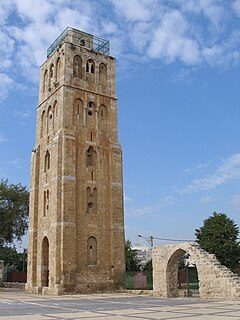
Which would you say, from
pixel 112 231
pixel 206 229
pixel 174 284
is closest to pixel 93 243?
pixel 112 231

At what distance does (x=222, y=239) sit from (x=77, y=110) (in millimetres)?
19300

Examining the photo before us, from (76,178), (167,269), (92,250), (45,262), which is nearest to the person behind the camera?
(167,269)

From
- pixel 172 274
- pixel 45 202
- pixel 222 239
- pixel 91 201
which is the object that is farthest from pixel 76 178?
pixel 222 239

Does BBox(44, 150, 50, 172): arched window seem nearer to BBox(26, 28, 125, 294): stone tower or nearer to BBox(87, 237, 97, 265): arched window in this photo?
BBox(26, 28, 125, 294): stone tower

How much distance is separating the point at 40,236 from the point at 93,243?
4413 mm

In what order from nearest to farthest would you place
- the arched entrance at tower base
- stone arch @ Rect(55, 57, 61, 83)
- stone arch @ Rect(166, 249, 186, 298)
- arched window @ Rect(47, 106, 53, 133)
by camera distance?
1. the arched entrance at tower base
2. stone arch @ Rect(166, 249, 186, 298)
3. arched window @ Rect(47, 106, 53, 133)
4. stone arch @ Rect(55, 57, 61, 83)

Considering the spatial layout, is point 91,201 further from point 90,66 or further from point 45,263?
point 90,66

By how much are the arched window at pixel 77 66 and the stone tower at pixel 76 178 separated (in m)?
0.04

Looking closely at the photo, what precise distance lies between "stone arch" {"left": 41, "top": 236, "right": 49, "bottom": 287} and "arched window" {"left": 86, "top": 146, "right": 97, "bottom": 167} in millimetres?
6900

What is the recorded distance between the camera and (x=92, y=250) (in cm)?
3078

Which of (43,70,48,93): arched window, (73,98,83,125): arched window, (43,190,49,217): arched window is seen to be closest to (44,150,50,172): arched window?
(43,190,49,217): arched window

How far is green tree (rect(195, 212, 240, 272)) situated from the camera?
39188 millimetres

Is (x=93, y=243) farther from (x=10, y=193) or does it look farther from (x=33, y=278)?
(x=10, y=193)

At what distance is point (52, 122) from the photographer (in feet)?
112
